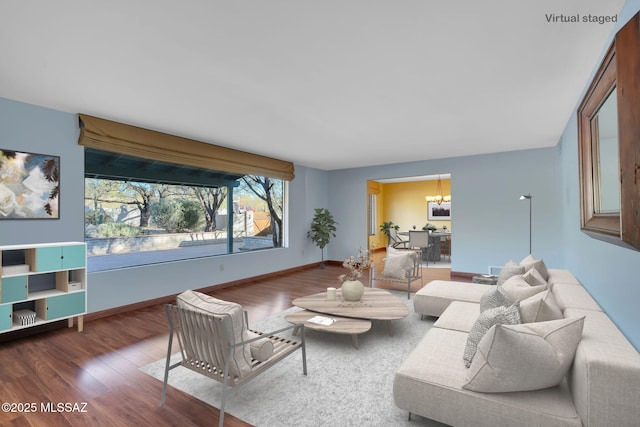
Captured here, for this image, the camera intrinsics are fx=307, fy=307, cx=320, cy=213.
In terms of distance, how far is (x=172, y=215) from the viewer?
5305 millimetres

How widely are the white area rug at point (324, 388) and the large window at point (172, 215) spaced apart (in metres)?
2.51

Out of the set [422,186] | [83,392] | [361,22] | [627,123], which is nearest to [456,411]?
[627,123]

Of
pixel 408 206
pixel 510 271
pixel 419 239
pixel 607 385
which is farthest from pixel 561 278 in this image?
pixel 408 206

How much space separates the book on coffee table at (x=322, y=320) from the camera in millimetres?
3105

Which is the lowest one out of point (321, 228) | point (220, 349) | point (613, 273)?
point (220, 349)

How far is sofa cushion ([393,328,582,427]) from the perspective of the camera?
152 cm

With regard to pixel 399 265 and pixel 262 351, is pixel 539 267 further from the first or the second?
pixel 262 351

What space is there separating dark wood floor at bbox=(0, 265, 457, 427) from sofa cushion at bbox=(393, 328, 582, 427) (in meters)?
1.10

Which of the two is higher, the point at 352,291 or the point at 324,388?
the point at 352,291

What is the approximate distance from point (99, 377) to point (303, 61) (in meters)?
3.09

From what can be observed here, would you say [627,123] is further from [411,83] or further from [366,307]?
[366,307]

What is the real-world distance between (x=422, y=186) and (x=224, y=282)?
8.00m

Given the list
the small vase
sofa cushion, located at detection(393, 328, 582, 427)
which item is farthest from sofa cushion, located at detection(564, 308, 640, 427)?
the small vase

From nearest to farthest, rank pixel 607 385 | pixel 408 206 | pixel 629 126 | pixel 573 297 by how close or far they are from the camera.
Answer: pixel 629 126 < pixel 607 385 < pixel 573 297 < pixel 408 206
